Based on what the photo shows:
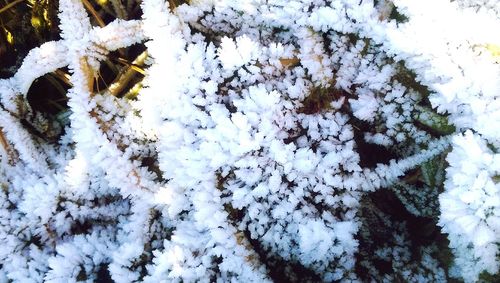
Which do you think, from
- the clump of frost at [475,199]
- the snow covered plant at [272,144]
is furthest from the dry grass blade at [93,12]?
the clump of frost at [475,199]

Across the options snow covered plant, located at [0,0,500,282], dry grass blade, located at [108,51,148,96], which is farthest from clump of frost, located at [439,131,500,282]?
dry grass blade, located at [108,51,148,96]

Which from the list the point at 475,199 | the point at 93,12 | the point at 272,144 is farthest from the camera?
the point at 93,12

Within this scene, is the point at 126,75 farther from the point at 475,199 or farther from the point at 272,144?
the point at 475,199

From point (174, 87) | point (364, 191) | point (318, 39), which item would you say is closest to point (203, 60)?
point (174, 87)

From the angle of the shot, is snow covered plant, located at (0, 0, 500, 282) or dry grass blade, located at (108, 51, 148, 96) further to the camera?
dry grass blade, located at (108, 51, 148, 96)

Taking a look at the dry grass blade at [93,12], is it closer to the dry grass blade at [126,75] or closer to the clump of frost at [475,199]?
the dry grass blade at [126,75]

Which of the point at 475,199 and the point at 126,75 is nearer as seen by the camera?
the point at 475,199

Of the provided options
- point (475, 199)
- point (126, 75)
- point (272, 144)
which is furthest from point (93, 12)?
point (475, 199)

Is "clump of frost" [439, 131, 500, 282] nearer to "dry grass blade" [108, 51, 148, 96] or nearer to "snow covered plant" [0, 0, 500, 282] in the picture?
"snow covered plant" [0, 0, 500, 282]

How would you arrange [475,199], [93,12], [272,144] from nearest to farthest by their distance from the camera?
[475,199] → [272,144] → [93,12]
